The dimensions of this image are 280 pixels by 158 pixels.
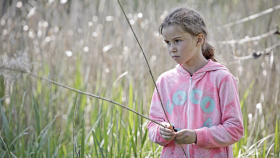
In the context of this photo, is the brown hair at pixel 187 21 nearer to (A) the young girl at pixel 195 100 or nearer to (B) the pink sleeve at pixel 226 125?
(A) the young girl at pixel 195 100

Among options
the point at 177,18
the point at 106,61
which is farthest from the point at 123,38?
the point at 177,18

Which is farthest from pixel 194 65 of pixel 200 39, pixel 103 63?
pixel 103 63

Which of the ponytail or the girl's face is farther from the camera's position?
the ponytail

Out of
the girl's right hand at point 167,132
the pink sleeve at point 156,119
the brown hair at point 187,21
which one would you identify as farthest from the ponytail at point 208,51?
the girl's right hand at point 167,132

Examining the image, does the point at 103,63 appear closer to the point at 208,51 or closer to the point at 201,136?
the point at 208,51

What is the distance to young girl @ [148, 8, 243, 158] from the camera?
139cm

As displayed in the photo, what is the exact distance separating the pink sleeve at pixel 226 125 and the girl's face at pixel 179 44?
16cm

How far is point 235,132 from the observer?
4.58ft

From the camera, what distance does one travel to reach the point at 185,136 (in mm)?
1355

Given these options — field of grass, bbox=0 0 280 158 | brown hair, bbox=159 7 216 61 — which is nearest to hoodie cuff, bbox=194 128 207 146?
brown hair, bbox=159 7 216 61

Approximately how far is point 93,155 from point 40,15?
198 centimetres

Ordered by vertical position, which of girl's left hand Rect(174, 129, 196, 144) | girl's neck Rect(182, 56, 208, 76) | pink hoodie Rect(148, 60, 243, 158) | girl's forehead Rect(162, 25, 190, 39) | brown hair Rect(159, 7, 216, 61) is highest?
brown hair Rect(159, 7, 216, 61)

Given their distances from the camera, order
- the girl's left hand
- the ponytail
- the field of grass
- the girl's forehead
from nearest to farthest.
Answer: the girl's left hand < the girl's forehead < the ponytail < the field of grass

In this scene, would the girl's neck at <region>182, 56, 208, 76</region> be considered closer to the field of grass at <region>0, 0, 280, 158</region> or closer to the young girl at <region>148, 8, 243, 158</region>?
the young girl at <region>148, 8, 243, 158</region>
